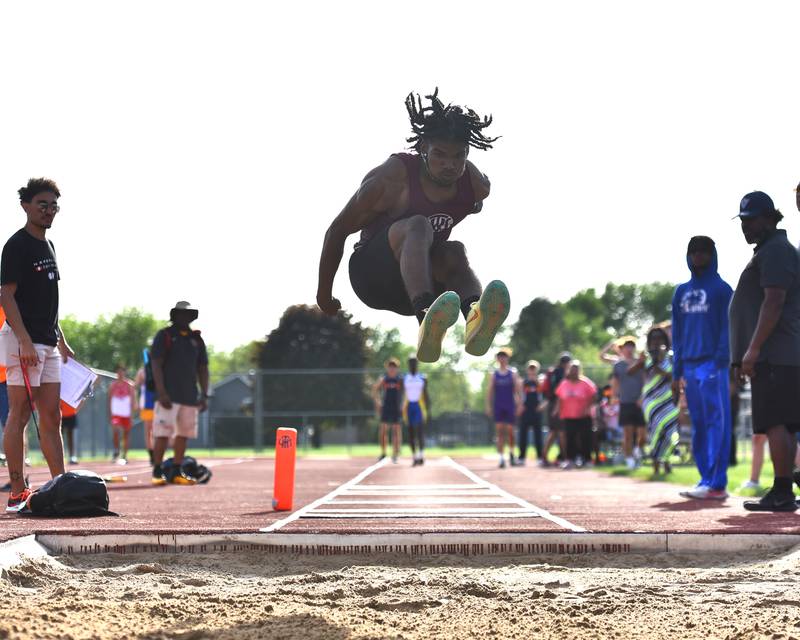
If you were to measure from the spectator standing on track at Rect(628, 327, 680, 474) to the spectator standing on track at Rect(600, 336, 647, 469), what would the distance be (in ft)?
5.24

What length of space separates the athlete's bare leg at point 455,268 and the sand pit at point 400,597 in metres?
1.47

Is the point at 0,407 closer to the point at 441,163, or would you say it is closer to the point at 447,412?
the point at 441,163

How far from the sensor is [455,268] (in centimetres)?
560

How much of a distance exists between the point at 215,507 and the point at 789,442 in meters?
4.47

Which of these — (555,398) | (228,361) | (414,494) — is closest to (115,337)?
(228,361)

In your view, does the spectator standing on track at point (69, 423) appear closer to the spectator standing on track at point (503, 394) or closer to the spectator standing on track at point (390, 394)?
the spectator standing on track at point (390, 394)

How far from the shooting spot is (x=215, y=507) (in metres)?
8.55

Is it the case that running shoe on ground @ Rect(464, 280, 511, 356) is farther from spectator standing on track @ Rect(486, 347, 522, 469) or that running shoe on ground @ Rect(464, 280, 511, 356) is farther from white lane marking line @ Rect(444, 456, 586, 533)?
spectator standing on track @ Rect(486, 347, 522, 469)

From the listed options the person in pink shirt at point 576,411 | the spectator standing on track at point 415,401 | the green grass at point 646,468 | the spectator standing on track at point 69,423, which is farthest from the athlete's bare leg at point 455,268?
the spectator standing on track at point 415,401

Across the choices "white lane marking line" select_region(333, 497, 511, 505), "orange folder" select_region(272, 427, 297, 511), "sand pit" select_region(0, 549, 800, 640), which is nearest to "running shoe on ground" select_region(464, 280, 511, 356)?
"sand pit" select_region(0, 549, 800, 640)

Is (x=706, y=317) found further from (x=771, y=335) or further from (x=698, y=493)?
(x=698, y=493)

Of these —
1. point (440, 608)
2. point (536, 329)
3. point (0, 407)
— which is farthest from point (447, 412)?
point (536, 329)

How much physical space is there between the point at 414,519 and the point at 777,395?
2.75 m

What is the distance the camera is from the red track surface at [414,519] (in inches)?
247
